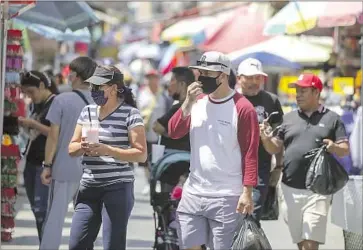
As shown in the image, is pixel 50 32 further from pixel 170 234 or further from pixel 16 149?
pixel 170 234

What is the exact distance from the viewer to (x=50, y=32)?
13625mm

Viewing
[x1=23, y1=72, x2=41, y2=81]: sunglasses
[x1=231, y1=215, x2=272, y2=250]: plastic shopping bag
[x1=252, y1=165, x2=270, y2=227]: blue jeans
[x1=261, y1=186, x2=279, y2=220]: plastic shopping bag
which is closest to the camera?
[x1=231, y1=215, x2=272, y2=250]: plastic shopping bag

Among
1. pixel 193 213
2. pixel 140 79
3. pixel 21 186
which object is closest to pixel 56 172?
pixel 193 213

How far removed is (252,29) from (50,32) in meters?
5.82

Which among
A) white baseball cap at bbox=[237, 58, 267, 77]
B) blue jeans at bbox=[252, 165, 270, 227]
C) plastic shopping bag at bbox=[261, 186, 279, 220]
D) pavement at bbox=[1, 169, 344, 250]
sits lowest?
pavement at bbox=[1, 169, 344, 250]

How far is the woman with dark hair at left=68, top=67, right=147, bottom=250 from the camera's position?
7.36m

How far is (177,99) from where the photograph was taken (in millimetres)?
9953

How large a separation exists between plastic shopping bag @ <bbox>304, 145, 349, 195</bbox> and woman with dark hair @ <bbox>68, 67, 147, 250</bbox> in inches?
68.0

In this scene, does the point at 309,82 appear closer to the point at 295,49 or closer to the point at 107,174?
the point at 107,174

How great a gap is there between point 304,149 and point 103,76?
6.63 ft

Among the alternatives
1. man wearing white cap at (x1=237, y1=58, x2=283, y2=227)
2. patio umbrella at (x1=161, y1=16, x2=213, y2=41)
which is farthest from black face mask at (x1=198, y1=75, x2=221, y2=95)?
patio umbrella at (x1=161, y1=16, x2=213, y2=41)

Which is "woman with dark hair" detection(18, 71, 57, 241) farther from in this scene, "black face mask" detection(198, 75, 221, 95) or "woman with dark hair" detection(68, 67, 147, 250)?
"black face mask" detection(198, 75, 221, 95)

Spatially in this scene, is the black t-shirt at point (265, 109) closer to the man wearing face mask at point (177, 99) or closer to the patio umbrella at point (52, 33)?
the man wearing face mask at point (177, 99)

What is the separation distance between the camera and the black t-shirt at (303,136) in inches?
338
